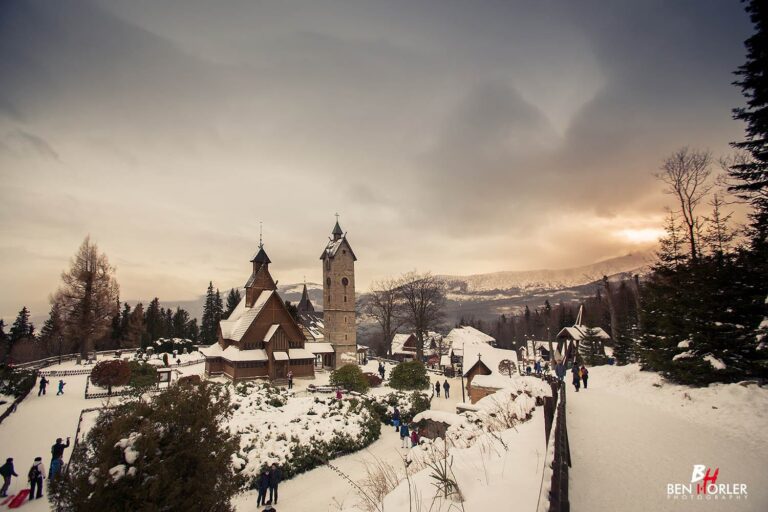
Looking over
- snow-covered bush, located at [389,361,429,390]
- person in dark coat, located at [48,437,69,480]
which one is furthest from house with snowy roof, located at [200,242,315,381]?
person in dark coat, located at [48,437,69,480]

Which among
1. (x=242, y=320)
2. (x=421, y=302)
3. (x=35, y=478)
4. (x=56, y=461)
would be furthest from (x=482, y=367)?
(x=35, y=478)

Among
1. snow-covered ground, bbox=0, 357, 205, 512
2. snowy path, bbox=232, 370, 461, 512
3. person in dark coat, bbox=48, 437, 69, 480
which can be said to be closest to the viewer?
person in dark coat, bbox=48, 437, 69, 480

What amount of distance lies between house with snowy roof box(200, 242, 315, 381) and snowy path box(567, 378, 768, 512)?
27.3 m

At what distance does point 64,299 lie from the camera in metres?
36.6

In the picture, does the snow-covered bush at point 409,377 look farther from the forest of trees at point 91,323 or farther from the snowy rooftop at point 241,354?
the forest of trees at point 91,323

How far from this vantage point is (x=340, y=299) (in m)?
43.2

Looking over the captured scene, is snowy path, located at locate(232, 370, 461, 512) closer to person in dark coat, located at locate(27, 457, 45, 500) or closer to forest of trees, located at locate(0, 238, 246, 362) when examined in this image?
person in dark coat, located at locate(27, 457, 45, 500)

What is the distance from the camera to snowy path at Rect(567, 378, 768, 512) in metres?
5.61

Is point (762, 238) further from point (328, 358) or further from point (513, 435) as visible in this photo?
point (328, 358)

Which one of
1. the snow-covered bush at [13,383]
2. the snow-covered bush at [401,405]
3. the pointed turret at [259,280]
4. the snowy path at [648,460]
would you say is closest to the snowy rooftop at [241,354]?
the pointed turret at [259,280]

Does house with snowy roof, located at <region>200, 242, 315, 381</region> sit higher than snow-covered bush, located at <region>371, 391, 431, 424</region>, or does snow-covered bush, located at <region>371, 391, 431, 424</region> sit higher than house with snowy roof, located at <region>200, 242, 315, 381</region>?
house with snowy roof, located at <region>200, 242, 315, 381</region>

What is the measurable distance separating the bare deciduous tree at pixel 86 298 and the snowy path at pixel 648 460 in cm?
4565

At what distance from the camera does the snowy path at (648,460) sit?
18.4 feet

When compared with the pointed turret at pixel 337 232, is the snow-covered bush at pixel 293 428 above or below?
below
